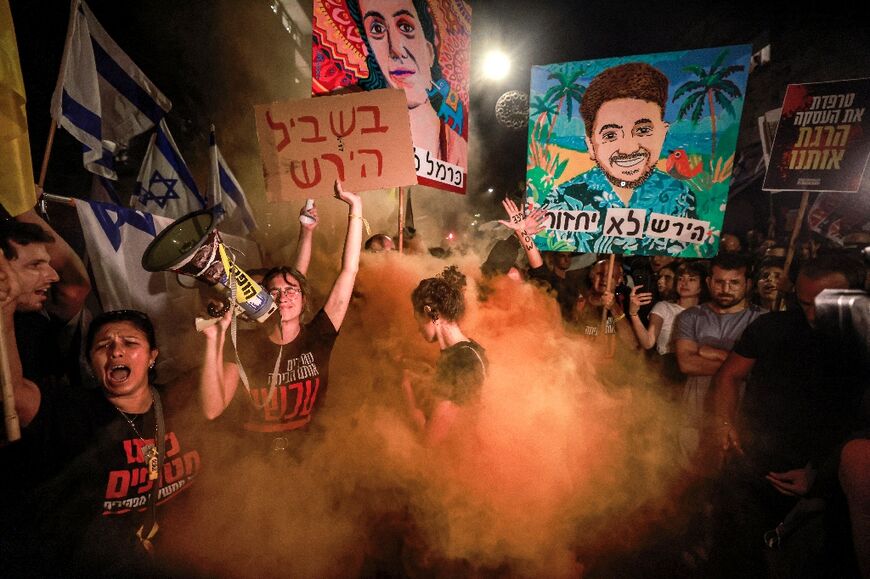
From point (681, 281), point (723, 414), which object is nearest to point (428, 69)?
point (681, 281)

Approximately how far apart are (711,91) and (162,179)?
15.8 ft

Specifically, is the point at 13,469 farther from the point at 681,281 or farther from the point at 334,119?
the point at 681,281

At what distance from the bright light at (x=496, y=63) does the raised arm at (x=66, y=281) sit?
6980 mm

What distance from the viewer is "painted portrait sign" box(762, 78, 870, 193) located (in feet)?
9.77

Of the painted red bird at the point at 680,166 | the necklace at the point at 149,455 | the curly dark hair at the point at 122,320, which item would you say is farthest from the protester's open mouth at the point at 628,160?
the necklace at the point at 149,455

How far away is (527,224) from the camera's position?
136 inches

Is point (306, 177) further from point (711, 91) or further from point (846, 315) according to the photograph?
point (846, 315)

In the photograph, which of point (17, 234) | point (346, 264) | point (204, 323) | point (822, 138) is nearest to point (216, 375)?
point (204, 323)

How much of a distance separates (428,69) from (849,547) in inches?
171

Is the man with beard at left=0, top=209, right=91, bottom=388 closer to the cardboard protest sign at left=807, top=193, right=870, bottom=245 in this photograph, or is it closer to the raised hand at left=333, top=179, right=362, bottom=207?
the raised hand at left=333, top=179, right=362, bottom=207

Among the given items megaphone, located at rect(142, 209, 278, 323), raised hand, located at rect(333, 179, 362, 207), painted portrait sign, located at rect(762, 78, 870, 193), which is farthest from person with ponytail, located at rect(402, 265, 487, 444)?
painted portrait sign, located at rect(762, 78, 870, 193)

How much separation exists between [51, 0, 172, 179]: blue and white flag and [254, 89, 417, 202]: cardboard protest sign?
1.26m

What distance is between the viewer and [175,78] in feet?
17.9

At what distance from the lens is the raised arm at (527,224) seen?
3424 millimetres
